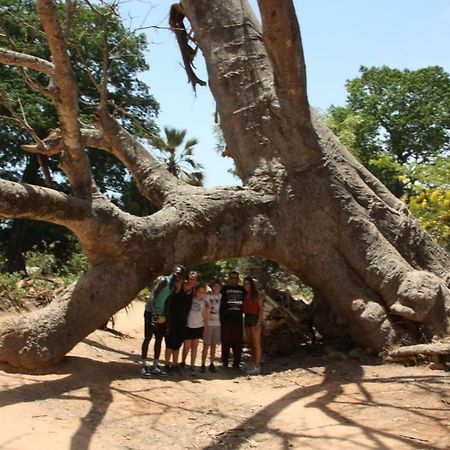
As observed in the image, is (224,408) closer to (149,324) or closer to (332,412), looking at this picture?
(332,412)

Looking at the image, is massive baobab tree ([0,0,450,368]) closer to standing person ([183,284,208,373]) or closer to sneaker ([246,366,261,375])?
standing person ([183,284,208,373])

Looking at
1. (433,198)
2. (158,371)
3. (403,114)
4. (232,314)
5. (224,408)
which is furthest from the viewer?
(403,114)

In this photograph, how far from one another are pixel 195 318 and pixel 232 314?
0.63 meters

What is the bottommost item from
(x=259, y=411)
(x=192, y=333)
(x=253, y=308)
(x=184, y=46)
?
(x=259, y=411)

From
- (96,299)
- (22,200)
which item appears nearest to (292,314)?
(96,299)

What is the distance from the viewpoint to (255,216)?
27.4ft

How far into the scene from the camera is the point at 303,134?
28.4 feet

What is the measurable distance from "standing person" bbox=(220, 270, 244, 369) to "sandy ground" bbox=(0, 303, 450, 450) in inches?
19.7

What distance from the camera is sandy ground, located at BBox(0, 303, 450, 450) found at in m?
5.00

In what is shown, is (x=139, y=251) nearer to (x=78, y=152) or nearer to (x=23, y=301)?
(x=78, y=152)

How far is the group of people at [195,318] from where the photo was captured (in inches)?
292

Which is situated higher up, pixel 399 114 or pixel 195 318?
pixel 399 114

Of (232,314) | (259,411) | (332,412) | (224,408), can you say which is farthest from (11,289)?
(332,412)

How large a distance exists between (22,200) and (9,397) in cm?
193
